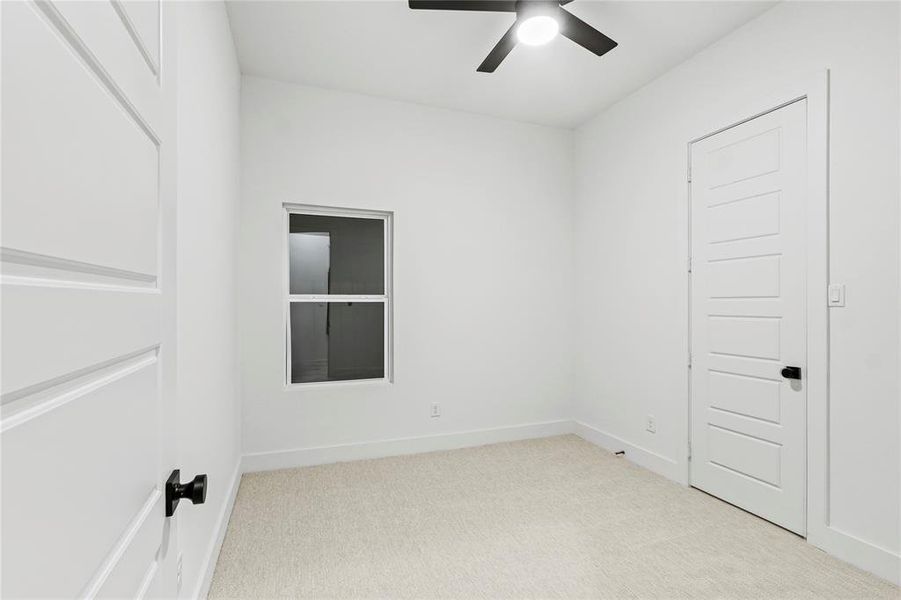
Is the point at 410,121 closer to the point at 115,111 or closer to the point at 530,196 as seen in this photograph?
the point at 530,196

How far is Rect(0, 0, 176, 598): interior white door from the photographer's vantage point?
39 cm

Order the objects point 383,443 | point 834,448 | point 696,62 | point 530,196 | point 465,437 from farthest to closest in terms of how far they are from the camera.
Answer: point 530,196
point 465,437
point 383,443
point 696,62
point 834,448

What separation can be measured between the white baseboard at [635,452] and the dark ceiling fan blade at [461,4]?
308 cm

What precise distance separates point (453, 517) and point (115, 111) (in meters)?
2.60

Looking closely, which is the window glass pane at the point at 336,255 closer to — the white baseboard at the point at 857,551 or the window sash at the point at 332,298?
the window sash at the point at 332,298

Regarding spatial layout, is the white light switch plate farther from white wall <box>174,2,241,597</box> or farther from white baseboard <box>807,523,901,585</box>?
white wall <box>174,2,241,597</box>

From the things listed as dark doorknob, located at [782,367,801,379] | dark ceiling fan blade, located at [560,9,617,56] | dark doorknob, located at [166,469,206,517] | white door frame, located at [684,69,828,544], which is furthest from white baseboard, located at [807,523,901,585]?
dark doorknob, located at [166,469,206,517]

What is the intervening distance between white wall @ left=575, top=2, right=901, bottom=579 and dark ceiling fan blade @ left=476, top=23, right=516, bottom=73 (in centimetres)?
143

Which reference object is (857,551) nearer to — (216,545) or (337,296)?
(216,545)

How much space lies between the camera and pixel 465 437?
13.0ft

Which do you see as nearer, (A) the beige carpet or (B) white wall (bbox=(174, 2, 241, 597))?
(B) white wall (bbox=(174, 2, 241, 597))

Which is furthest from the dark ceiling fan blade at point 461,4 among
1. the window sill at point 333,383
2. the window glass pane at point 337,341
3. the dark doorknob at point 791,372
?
the window sill at point 333,383

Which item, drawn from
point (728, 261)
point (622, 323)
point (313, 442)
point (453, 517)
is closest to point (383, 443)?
point (313, 442)

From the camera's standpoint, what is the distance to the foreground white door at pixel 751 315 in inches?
99.4
